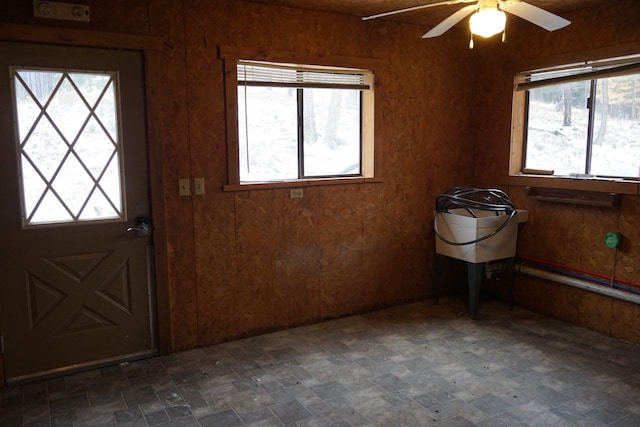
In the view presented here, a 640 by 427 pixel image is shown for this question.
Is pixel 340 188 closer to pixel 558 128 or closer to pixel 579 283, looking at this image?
pixel 558 128

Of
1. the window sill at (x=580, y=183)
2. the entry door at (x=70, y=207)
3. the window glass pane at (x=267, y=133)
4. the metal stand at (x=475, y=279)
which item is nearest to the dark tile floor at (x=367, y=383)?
the metal stand at (x=475, y=279)

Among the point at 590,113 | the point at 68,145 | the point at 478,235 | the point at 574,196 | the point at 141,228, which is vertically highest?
the point at 590,113

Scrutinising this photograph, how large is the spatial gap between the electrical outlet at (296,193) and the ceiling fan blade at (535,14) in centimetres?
191

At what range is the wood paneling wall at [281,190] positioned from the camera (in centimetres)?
330

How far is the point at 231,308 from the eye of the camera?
145 inches

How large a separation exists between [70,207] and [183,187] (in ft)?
2.33

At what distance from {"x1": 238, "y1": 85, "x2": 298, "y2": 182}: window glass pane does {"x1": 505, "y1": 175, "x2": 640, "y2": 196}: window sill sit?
78.4 inches

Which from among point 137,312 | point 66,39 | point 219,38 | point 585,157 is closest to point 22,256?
point 137,312

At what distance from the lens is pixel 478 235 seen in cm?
392

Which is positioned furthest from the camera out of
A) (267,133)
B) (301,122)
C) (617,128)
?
(301,122)

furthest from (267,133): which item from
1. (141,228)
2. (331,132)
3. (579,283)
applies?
(579,283)

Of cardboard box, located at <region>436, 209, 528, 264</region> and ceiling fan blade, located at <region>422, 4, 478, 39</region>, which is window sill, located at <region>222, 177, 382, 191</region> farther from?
ceiling fan blade, located at <region>422, 4, 478, 39</region>

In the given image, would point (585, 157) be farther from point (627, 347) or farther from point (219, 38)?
point (219, 38)

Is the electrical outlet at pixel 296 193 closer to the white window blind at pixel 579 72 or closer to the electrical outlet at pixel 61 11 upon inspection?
the electrical outlet at pixel 61 11
